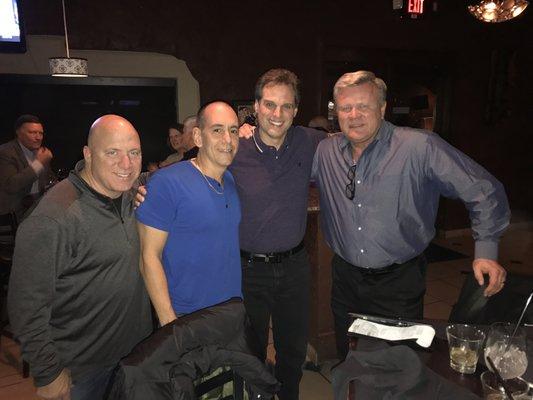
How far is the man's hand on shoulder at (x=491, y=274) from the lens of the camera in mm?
1690

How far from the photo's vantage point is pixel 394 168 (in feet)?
6.87

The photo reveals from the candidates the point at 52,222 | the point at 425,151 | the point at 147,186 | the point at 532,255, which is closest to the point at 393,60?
the point at 532,255

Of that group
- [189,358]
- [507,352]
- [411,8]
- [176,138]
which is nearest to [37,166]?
[176,138]

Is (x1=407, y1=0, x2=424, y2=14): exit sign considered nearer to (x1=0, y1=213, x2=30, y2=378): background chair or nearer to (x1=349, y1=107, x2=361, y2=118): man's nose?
(x1=349, y1=107, x2=361, y2=118): man's nose

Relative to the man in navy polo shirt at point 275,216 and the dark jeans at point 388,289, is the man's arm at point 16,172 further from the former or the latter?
the dark jeans at point 388,289

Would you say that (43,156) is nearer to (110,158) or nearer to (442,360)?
(110,158)

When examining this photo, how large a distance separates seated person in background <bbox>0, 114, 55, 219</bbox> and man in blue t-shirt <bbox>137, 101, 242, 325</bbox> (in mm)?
2824

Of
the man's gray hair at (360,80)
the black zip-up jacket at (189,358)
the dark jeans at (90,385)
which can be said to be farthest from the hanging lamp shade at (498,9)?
the dark jeans at (90,385)

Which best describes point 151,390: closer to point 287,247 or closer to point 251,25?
point 287,247

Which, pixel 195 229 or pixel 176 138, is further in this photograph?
pixel 176 138

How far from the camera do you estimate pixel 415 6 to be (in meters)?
5.39

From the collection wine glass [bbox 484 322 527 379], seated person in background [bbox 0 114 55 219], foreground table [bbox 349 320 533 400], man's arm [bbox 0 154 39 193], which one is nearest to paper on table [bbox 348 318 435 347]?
foreground table [bbox 349 320 533 400]

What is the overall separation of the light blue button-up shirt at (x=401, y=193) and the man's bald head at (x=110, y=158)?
3.65ft

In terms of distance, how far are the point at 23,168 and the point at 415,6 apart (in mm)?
5135
